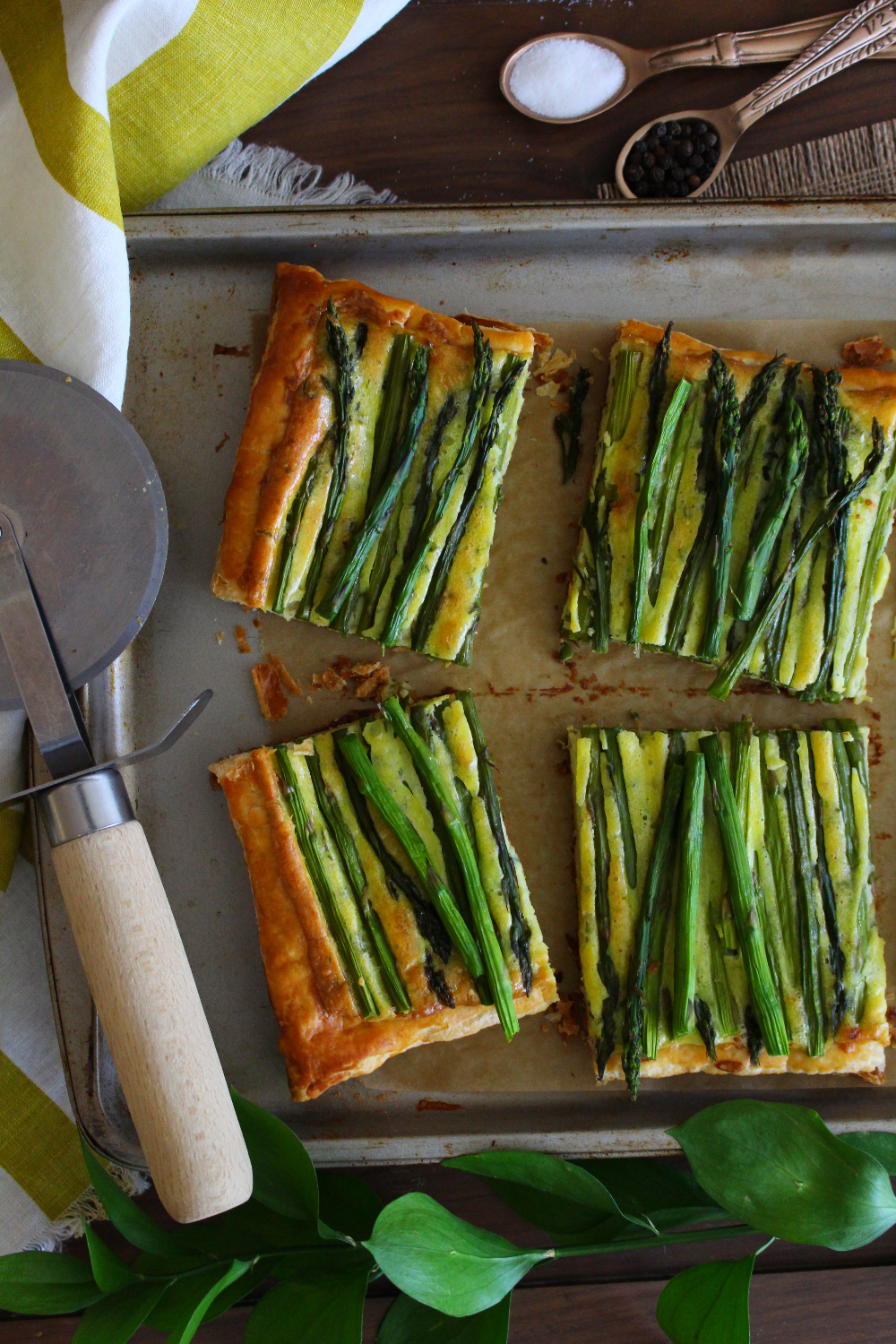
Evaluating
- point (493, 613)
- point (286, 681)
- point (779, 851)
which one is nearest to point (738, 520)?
point (493, 613)

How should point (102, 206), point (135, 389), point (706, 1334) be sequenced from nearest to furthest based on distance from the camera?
point (706, 1334), point (102, 206), point (135, 389)

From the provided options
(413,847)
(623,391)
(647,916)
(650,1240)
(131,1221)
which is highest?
(623,391)

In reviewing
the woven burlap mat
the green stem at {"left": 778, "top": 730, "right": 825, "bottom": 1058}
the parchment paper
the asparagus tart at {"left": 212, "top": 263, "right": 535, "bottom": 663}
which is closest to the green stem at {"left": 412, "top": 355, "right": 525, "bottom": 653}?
the asparagus tart at {"left": 212, "top": 263, "right": 535, "bottom": 663}

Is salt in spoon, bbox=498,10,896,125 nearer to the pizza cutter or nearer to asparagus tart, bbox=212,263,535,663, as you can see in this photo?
asparagus tart, bbox=212,263,535,663

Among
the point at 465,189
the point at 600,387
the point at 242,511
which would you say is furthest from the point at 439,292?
the point at 242,511

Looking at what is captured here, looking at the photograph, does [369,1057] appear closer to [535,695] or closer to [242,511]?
[535,695]

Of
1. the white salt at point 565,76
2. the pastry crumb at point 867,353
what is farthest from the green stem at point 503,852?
the white salt at point 565,76

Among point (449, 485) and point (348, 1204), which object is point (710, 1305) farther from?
point (449, 485)
